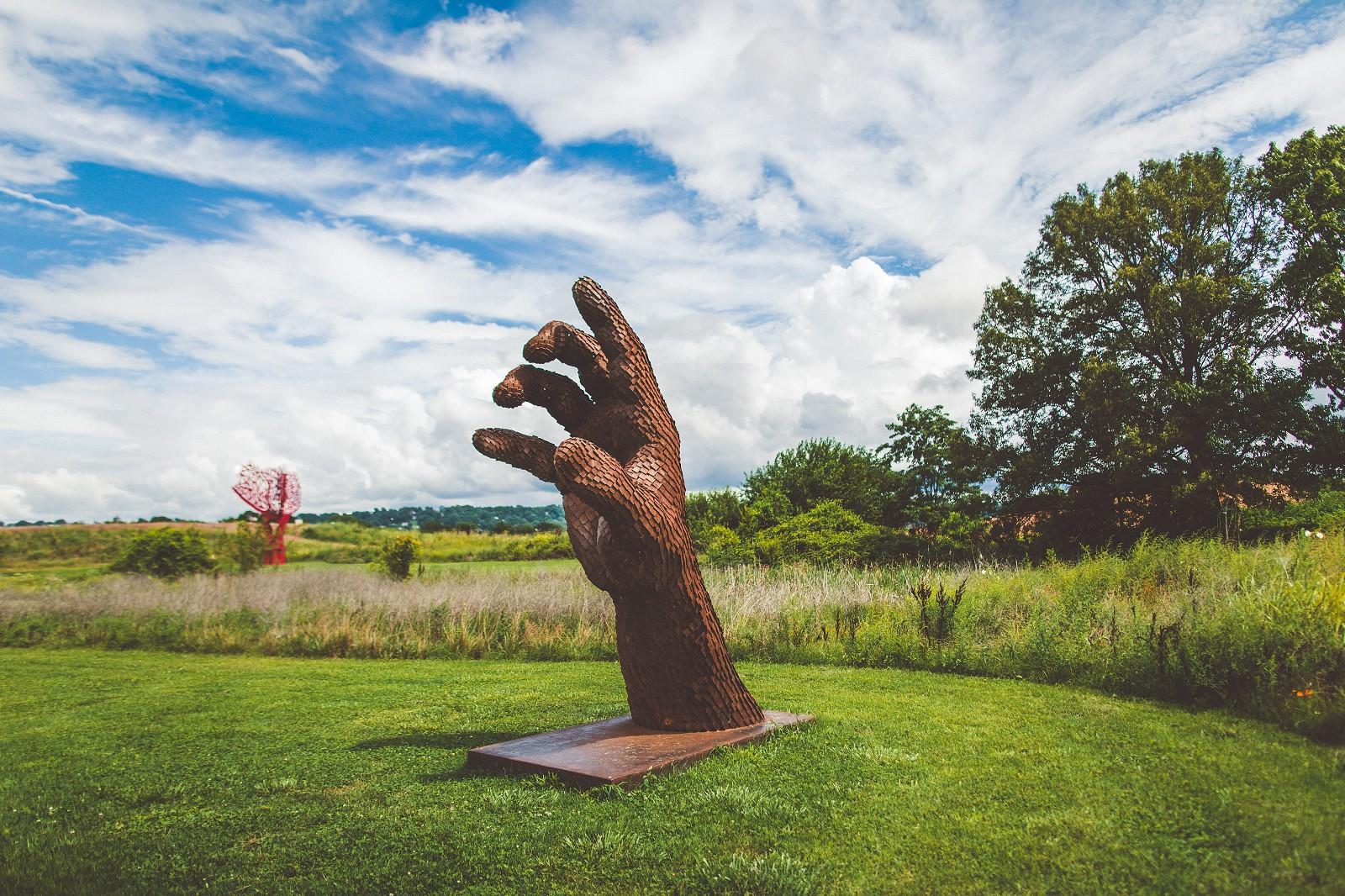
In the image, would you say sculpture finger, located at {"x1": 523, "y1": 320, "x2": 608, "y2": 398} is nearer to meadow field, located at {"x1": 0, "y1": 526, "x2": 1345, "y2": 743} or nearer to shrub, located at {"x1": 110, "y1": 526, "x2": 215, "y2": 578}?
meadow field, located at {"x1": 0, "y1": 526, "x2": 1345, "y2": 743}

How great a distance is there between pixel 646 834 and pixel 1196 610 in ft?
20.9

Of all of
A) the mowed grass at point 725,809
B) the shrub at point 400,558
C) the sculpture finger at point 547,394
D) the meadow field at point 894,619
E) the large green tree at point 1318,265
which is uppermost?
the large green tree at point 1318,265

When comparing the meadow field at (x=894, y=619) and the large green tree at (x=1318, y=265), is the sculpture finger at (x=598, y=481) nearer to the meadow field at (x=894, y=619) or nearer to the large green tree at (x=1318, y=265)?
the meadow field at (x=894, y=619)

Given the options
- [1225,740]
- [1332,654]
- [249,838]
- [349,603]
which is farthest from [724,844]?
[349,603]

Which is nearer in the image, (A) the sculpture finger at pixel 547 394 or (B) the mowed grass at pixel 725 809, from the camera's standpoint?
(B) the mowed grass at pixel 725 809

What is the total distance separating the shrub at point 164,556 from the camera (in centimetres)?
1788

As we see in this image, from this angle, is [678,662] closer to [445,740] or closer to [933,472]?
[445,740]

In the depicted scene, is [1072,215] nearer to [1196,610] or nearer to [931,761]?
[1196,610]

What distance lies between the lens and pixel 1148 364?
21.6m

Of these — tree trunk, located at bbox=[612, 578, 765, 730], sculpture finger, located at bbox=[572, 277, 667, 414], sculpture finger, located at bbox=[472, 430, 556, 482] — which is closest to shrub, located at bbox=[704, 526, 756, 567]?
tree trunk, located at bbox=[612, 578, 765, 730]

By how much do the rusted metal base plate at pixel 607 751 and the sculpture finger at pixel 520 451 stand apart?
5.56ft

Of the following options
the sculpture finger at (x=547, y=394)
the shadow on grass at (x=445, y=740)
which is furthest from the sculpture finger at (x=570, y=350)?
the shadow on grass at (x=445, y=740)

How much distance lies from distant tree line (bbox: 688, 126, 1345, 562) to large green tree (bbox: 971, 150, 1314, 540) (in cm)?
5

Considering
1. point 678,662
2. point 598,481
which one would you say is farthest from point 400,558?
point 598,481
